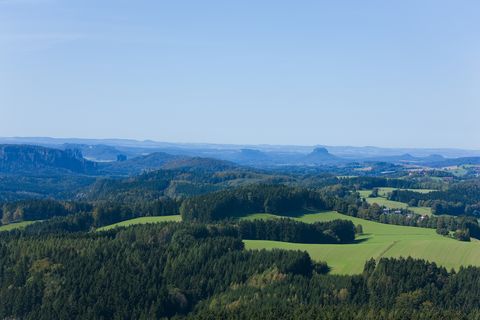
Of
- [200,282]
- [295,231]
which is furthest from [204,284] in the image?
[295,231]

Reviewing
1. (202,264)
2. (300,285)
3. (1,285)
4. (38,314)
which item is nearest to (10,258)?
(1,285)

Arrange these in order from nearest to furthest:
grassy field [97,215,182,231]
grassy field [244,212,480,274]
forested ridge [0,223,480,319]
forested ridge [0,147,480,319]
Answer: forested ridge [0,147,480,319] < forested ridge [0,223,480,319] < grassy field [244,212,480,274] < grassy field [97,215,182,231]

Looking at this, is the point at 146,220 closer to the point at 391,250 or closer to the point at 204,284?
the point at 204,284

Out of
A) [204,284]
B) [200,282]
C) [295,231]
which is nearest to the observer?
[200,282]

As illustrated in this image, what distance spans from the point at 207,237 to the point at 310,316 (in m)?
58.3

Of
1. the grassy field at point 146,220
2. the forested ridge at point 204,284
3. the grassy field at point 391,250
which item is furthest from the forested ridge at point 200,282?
the grassy field at point 146,220

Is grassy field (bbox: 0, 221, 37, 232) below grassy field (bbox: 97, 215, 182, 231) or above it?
below

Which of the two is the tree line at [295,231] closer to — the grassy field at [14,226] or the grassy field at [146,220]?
the grassy field at [146,220]

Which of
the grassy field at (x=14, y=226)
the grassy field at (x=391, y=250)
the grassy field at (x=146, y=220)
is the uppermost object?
the grassy field at (x=391, y=250)

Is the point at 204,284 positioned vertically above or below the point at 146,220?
below

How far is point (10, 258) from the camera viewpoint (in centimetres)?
11050

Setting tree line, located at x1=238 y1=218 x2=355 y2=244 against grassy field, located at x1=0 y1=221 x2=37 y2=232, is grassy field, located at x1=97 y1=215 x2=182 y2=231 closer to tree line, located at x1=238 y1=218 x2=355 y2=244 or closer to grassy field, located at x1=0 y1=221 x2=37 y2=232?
tree line, located at x1=238 y1=218 x2=355 y2=244

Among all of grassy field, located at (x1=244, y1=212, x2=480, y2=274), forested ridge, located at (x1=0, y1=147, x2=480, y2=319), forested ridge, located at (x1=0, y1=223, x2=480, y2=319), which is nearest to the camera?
forested ridge, located at (x1=0, y1=147, x2=480, y2=319)

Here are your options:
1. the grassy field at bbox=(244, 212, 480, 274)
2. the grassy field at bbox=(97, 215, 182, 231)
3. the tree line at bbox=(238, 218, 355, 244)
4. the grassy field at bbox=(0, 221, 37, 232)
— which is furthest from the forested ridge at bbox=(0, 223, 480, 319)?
the grassy field at bbox=(0, 221, 37, 232)
